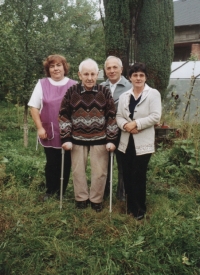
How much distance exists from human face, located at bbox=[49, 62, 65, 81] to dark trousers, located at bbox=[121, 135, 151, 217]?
1.16m

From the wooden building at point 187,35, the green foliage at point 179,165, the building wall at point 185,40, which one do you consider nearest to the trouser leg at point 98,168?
the green foliage at point 179,165

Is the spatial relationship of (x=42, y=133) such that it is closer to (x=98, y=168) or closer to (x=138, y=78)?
(x=98, y=168)

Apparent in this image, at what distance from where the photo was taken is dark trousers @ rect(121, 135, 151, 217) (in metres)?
3.57

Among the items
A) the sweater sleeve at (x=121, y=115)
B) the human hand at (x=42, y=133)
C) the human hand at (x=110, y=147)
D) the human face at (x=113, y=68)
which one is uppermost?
the human face at (x=113, y=68)

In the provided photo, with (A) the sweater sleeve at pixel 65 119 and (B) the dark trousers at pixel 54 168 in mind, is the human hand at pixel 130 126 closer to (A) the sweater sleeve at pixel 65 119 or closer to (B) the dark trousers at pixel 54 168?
(A) the sweater sleeve at pixel 65 119

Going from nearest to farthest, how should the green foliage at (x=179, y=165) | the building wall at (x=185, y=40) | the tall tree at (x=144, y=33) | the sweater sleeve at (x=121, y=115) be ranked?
the sweater sleeve at (x=121, y=115), the green foliage at (x=179, y=165), the tall tree at (x=144, y=33), the building wall at (x=185, y=40)

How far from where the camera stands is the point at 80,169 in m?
3.83

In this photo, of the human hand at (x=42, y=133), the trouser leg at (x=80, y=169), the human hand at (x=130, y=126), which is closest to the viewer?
the human hand at (x=130, y=126)

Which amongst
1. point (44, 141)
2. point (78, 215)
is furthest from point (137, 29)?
point (78, 215)

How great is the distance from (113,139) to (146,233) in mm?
1047

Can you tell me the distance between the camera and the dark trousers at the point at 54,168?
4.08 m

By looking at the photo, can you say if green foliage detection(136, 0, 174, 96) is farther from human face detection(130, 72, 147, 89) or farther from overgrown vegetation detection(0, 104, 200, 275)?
human face detection(130, 72, 147, 89)

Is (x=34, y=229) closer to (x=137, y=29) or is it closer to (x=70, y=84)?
(x=70, y=84)

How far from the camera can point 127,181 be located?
147 inches
